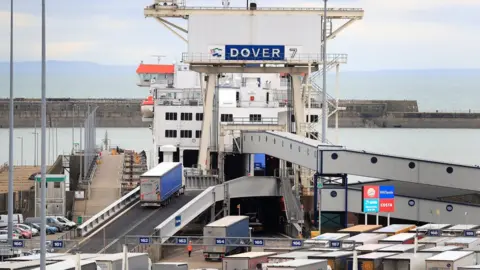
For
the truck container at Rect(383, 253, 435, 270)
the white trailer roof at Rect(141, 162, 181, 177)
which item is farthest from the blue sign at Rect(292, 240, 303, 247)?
the white trailer roof at Rect(141, 162, 181, 177)

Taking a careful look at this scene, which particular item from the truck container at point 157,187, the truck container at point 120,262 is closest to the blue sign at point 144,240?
the truck container at point 120,262

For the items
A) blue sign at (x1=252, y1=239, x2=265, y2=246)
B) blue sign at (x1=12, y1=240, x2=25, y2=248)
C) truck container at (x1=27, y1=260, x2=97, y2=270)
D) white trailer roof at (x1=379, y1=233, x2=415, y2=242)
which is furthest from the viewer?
blue sign at (x1=252, y1=239, x2=265, y2=246)

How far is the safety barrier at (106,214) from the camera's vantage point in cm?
5766

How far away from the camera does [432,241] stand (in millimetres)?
49281

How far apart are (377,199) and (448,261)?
18308 mm

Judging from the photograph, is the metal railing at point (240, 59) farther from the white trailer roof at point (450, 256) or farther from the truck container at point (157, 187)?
the white trailer roof at point (450, 256)

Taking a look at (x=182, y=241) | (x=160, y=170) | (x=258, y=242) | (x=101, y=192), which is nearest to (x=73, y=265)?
(x=258, y=242)

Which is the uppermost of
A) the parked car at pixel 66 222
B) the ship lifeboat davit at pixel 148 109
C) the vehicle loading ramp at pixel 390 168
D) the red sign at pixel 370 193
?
the ship lifeboat davit at pixel 148 109

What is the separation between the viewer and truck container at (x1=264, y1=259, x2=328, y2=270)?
38.8 m

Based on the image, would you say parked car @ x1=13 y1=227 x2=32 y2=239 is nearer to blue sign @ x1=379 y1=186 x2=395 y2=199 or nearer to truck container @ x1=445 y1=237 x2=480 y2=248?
blue sign @ x1=379 y1=186 x2=395 y2=199

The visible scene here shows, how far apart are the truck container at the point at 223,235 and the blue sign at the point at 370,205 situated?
517 cm

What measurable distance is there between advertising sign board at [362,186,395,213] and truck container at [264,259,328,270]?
57.0 feet

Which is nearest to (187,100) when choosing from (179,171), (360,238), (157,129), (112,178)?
(157,129)

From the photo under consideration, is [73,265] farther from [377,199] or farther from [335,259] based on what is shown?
[377,199]
